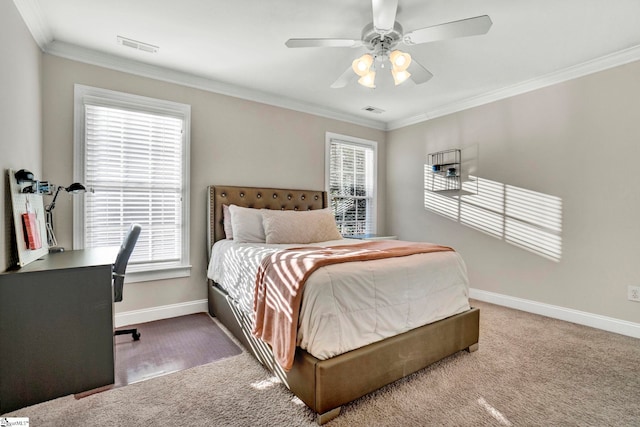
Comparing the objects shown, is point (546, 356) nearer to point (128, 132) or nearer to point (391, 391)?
point (391, 391)

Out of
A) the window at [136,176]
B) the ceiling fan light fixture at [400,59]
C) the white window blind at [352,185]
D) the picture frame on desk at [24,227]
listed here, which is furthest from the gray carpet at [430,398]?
the white window blind at [352,185]

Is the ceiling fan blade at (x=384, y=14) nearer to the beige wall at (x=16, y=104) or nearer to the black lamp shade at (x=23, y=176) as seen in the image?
the beige wall at (x=16, y=104)

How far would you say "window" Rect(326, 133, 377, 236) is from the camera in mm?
4488

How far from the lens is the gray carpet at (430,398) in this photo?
161cm

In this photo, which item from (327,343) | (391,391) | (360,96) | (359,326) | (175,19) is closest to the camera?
(327,343)

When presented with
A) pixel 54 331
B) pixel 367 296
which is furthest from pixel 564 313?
pixel 54 331

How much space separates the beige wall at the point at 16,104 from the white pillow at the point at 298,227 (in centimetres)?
182

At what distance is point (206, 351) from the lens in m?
2.40

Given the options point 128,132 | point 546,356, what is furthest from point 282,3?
point 546,356

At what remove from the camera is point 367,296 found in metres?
1.77

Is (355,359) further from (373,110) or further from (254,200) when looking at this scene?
(373,110)

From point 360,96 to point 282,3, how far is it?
189 centimetres

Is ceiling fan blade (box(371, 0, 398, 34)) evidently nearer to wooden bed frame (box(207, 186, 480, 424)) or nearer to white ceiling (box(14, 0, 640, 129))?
white ceiling (box(14, 0, 640, 129))

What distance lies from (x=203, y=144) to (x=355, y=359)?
2712 mm
